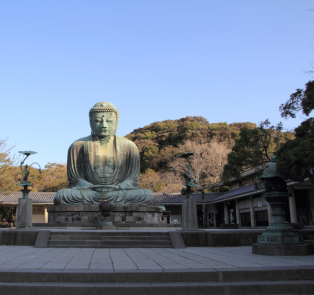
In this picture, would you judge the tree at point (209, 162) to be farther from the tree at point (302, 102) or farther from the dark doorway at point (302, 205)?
the tree at point (302, 102)

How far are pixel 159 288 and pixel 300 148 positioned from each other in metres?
5.69

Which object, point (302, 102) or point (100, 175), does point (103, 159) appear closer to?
point (100, 175)

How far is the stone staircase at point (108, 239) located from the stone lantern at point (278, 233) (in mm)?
2585

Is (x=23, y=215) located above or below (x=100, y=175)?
below

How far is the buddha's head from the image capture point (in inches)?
649

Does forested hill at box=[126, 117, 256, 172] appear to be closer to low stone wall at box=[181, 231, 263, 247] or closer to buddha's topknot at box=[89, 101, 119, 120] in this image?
buddha's topknot at box=[89, 101, 119, 120]

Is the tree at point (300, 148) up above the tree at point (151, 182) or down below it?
below

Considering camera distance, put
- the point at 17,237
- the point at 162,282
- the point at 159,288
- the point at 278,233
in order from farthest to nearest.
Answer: the point at 17,237 < the point at 278,233 < the point at 162,282 < the point at 159,288

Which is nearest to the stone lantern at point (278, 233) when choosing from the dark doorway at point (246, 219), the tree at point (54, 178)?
the dark doorway at point (246, 219)

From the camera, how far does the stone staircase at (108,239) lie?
846cm

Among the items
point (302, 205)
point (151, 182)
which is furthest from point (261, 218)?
point (151, 182)

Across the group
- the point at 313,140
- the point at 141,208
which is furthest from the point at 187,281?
the point at 141,208

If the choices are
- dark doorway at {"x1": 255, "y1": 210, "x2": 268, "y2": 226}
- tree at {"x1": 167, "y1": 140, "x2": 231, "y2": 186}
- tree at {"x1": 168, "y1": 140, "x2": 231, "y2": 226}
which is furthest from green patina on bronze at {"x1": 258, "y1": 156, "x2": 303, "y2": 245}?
tree at {"x1": 168, "y1": 140, "x2": 231, "y2": 226}

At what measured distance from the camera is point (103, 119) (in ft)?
54.0
